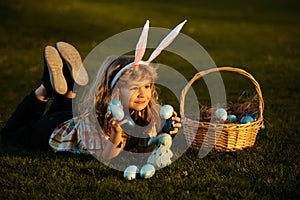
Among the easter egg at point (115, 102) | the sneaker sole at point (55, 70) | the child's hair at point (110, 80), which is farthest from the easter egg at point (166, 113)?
the sneaker sole at point (55, 70)

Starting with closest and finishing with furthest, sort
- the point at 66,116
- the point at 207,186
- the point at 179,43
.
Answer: the point at 207,186 → the point at 66,116 → the point at 179,43

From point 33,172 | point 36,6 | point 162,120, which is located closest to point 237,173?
point 162,120

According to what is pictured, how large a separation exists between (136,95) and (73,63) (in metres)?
1.04

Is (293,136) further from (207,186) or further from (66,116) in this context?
(66,116)

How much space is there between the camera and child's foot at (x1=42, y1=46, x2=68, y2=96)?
13.8ft

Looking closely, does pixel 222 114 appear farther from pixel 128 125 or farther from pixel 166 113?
pixel 128 125

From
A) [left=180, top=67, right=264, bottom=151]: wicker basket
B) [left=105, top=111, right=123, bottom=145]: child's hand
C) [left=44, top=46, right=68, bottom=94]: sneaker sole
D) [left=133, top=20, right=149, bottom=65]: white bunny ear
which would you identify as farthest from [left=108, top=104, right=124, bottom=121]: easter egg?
[left=44, top=46, right=68, bottom=94]: sneaker sole

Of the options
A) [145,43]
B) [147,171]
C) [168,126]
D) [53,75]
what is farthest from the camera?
[53,75]

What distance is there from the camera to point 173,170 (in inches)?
141

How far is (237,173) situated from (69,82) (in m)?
1.86

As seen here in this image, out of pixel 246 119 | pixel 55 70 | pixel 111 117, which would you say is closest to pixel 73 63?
pixel 55 70

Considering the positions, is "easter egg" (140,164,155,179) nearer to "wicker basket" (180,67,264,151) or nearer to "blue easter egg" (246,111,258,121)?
"wicker basket" (180,67,264,151)

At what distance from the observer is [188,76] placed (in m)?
7.20

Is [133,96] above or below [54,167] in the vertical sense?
above
